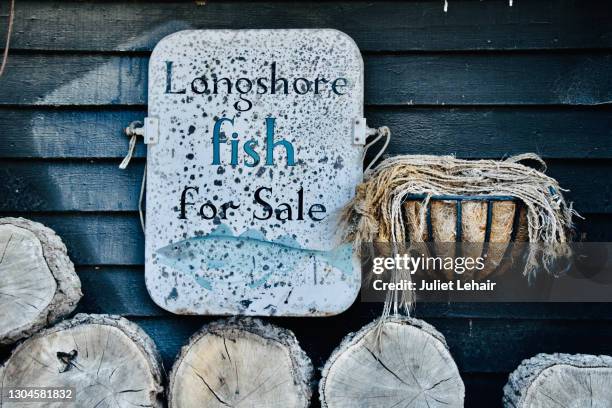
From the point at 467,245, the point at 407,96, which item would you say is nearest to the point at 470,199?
the point at 467,245

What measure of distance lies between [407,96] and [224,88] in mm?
527

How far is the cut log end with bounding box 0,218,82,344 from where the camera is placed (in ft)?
6.10

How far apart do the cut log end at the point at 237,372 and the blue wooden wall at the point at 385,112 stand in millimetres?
295

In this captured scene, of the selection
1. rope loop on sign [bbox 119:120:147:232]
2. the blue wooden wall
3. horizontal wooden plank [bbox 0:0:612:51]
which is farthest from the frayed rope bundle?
rope loop on sign [bbox 119:120:147:232]

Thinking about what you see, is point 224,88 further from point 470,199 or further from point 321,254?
point 470,199

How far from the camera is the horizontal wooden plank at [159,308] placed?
2084 mm

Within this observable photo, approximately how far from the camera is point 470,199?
5.83 ft

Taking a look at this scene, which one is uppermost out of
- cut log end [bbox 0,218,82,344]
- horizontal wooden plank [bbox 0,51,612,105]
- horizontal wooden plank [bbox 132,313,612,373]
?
horizontal wooden plank [bbox 0,51,612,105]

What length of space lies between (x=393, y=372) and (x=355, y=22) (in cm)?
101

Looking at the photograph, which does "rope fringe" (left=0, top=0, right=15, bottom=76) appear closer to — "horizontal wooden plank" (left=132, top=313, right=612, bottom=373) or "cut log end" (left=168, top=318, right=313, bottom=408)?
"horizontal wooden plank" (left=132, top=313, right=612, bottom=373)

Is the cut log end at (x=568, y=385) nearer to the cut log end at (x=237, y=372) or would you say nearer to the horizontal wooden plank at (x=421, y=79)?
the cut log end at (x=237, y=372)

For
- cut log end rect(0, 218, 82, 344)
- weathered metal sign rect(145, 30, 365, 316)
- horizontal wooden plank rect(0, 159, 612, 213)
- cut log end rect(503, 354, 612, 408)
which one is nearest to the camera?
cut log end rect(503, 354, 612, 408)

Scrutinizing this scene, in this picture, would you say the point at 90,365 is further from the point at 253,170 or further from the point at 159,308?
the point at 253,170

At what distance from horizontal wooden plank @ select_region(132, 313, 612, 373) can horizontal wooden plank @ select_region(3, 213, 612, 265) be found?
214mm
